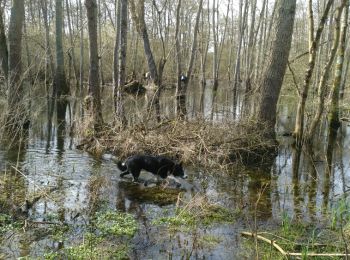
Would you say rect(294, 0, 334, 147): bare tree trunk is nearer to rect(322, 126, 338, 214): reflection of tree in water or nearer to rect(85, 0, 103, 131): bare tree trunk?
rect(322, 126, 338, 214): reflection of tree in water

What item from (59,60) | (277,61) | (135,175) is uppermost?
(59,60)

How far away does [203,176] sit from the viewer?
9180 mm

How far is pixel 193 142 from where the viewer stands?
401 inches

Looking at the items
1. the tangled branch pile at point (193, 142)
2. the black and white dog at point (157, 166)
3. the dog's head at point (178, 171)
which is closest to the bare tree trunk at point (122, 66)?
the tangled branch pile at point (193, 142)

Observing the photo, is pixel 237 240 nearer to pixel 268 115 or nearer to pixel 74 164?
pixel 74 164

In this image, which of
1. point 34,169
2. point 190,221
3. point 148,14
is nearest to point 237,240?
point 190,221

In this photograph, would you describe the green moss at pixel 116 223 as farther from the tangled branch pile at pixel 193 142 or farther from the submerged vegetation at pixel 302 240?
the tangled branch pile at pixel 193 142

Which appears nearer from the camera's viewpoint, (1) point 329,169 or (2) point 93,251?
(2) point 93,251

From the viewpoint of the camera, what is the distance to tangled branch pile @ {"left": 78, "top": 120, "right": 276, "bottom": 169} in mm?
10000

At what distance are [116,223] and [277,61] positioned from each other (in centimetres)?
737

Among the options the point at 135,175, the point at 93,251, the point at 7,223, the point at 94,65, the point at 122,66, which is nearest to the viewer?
the point at 93,251

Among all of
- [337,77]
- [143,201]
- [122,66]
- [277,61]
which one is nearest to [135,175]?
[143,201]

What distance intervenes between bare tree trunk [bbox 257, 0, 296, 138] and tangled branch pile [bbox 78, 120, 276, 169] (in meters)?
0.77

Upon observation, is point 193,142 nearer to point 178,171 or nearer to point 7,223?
point 178,171
